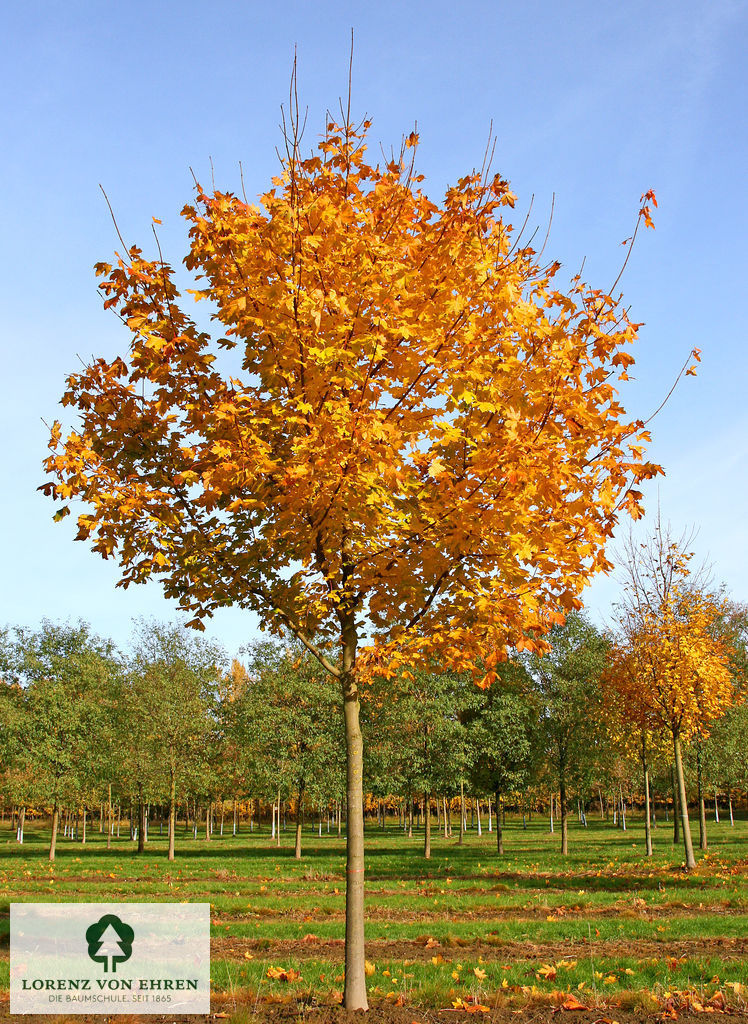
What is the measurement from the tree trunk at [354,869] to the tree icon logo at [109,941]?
9.07 feet

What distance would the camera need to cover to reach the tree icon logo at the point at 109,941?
7387 millimetres

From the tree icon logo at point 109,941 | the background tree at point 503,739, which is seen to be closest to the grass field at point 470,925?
the tree icon logo at point 109,941

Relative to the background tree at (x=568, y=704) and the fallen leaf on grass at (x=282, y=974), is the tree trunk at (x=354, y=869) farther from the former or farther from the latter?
the background tree at (x=568, y=704)

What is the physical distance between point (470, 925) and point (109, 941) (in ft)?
16.5

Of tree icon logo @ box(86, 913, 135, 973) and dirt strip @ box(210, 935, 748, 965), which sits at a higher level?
tree icon logo @ box(86, 913, 135, 973)

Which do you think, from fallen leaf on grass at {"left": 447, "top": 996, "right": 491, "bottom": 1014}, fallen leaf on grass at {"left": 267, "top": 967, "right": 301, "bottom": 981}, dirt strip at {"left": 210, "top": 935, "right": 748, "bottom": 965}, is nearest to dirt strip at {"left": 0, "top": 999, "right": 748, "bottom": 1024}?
fallen leaf on grass at {"left": 447, "top": 996, "right": 491, "bottom": 1014}

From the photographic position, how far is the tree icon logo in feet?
24.2

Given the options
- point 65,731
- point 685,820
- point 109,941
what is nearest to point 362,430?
point 109,941

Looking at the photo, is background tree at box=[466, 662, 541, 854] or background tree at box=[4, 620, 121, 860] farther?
background tree at box=[4, 620, 121, 860]

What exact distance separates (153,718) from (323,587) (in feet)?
90.6

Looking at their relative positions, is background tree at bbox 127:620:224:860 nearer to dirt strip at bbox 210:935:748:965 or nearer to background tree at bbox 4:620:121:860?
background tree at bbox 4:620:121:860

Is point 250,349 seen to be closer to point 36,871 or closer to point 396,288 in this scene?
point 396,288

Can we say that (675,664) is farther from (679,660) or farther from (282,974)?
(282,974)

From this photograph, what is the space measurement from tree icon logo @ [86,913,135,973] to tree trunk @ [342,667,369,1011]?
276cm
